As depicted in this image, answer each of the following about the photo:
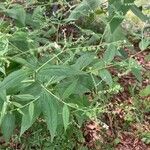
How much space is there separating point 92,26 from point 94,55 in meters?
→ 3.22

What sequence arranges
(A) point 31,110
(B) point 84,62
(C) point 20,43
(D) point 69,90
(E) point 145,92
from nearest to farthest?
(A) point 31,110, (D) point 69,90, (B) point 84,62, (C) point 20,43, (E) point 145,92

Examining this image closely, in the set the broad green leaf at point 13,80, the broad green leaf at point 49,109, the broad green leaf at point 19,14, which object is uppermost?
the broad green leaf at point 19,14

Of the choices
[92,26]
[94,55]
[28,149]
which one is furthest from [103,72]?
[92,26]

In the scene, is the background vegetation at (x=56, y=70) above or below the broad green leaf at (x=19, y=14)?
below

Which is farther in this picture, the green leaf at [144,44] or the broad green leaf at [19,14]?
the broad green leaf at [19,14]

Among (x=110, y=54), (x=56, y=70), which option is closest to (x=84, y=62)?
(x=110, y=54)

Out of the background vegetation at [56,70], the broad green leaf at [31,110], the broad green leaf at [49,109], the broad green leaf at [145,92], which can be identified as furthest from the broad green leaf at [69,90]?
the broad green leaf at [145,92]

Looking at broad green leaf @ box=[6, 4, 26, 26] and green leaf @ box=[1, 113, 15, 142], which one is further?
broad green leaf @ box=[6, 4, 26, 26]

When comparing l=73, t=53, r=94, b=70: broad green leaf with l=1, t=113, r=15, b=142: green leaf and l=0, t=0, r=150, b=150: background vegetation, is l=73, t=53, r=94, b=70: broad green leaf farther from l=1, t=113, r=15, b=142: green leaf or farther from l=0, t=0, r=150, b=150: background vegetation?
l=1, t=113, r=15, b=142: green leaf

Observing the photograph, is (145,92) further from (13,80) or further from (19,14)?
(13,80)

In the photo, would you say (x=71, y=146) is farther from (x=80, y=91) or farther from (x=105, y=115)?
(x=80, y=91)

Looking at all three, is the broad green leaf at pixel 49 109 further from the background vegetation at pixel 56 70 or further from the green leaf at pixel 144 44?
the green leaf at pixel 144 44

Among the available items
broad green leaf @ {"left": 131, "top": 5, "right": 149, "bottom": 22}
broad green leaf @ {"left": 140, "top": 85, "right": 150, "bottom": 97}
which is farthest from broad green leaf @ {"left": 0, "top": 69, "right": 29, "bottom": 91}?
broad green leaf @ {"left": 140, "top": 85, "right": 150, "bottom": 97}

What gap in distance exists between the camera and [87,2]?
2.68m
